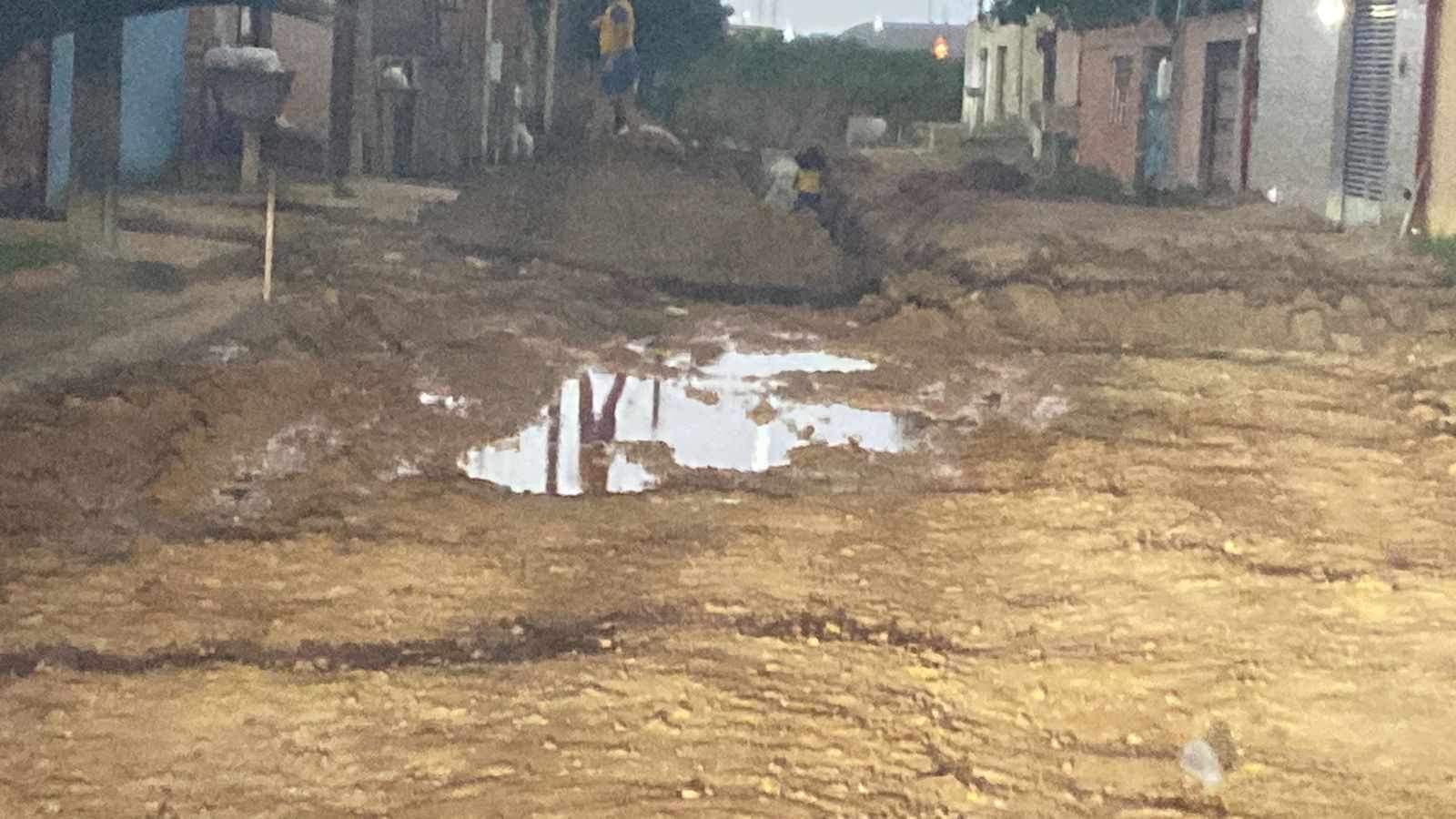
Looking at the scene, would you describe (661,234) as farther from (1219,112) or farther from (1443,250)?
(1219,112)

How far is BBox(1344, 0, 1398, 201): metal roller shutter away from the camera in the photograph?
20438mm

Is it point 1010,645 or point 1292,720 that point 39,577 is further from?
point 1292,720

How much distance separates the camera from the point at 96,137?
1402 cm

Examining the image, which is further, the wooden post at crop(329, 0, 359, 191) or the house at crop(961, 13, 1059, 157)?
the house at crop(961, 13, 1059, 157)

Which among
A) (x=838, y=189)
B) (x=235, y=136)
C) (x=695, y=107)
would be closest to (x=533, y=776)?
(x=235, y=136)

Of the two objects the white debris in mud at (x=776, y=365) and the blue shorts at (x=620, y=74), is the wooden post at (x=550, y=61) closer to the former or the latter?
the blue shorts at (x=620, y=74)

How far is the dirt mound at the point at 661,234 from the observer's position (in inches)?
644

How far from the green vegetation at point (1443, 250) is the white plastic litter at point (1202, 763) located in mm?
11914

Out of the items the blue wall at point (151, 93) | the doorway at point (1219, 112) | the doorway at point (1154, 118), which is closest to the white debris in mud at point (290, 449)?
the blue wall at point (151, 93)

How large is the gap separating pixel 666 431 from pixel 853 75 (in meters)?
46.5

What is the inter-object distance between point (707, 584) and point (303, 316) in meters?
6.06

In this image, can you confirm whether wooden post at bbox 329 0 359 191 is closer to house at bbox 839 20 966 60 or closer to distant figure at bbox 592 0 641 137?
distant figure at bbox 592 0 641 137

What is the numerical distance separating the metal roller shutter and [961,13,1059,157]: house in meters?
14.3

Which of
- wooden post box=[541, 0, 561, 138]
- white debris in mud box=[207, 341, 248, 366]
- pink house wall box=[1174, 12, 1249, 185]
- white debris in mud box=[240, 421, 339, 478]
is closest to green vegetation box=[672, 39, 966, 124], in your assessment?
wooden post box=[541, 0, 561, 138]
